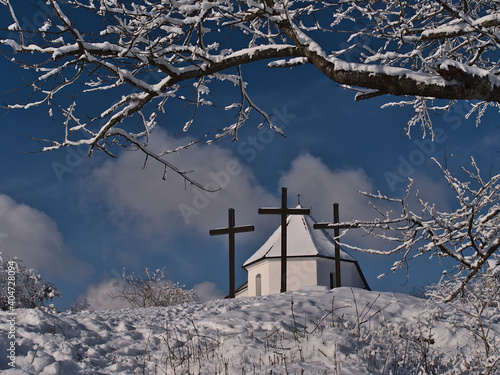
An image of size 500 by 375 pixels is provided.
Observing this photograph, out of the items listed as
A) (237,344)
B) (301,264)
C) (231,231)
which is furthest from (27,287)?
(237,344)

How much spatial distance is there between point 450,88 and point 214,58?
9.10ft

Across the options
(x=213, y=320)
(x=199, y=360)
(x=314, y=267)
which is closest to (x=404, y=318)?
(x=213, y=320)

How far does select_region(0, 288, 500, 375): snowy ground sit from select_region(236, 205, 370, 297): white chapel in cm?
1214

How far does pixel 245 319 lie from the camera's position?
739 cm

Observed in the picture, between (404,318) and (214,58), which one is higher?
(214,58)

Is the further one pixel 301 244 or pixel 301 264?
pixel 301 244

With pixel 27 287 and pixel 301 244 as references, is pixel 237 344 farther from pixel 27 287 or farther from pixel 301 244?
pixel 301 244

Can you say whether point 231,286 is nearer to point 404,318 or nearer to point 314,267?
point 314,267

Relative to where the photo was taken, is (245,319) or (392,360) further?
(245,319)

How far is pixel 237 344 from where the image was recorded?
6.03 metres

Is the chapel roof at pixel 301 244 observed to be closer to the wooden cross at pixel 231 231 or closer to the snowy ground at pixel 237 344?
the wooden cross at pixel 231 231

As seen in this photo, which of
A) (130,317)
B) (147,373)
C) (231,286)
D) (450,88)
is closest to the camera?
(450,88)

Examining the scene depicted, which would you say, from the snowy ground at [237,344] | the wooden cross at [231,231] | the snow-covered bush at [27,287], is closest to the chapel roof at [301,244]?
the wooden cross at [231,231]

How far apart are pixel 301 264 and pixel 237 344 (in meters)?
14.9
